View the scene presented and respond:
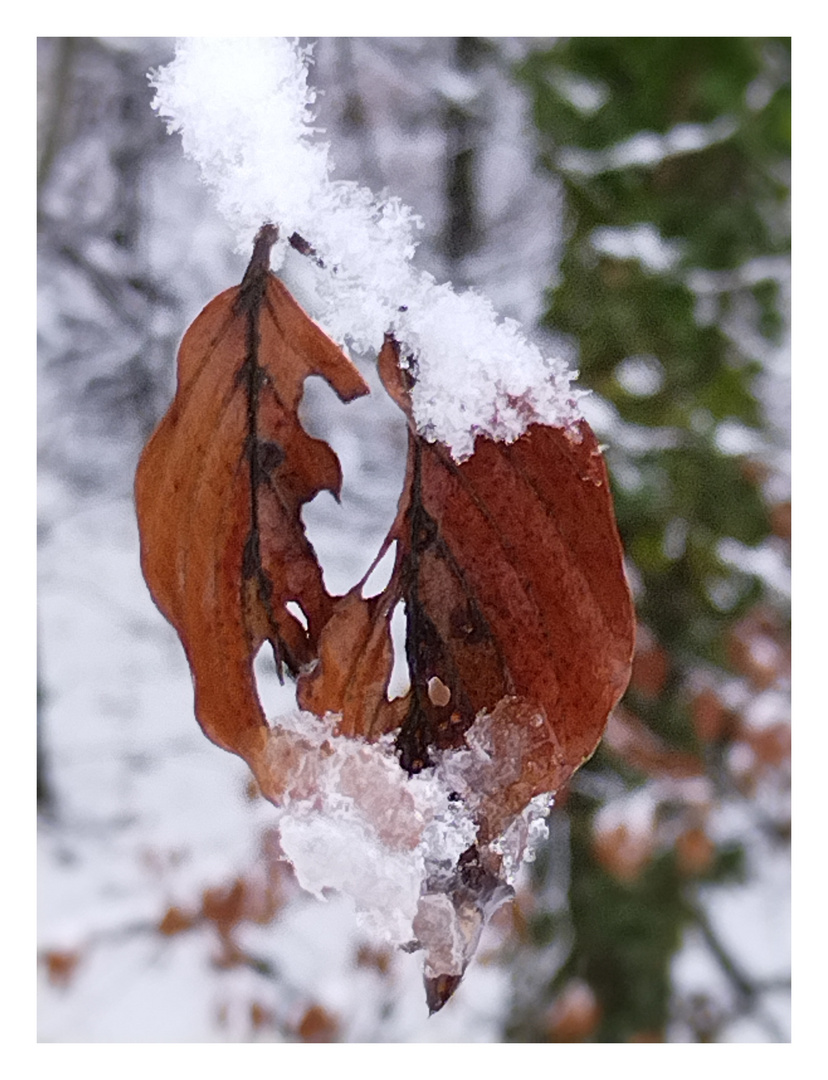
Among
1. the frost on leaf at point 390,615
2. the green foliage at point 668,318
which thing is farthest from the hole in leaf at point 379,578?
the green foliage at point 668,318

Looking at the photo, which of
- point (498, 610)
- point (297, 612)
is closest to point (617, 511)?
point (498, 610)

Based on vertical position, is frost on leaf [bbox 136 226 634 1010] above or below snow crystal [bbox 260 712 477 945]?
above

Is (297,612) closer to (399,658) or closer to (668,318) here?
(399,658)

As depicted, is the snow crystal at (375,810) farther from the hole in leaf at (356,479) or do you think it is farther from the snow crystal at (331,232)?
the snow crystal at (331,232)

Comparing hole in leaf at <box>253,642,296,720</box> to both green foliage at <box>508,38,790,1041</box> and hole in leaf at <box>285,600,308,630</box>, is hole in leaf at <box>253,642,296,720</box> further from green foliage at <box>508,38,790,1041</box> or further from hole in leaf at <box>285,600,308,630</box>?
green foliage at <box>508,38,790,1041</box>

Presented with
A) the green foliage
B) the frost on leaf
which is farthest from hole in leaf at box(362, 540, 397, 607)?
the green foliage

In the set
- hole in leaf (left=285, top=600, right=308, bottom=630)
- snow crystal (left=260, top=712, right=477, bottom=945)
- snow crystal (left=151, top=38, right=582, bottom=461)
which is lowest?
snow crystal (left=260, top=712, right=477, bottom=945)
